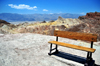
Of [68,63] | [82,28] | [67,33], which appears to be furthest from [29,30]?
[68,63]

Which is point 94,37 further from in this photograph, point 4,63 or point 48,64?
point 4,63

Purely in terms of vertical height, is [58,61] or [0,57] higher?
[0,57]

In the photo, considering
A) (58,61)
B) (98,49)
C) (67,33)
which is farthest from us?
(98,49)

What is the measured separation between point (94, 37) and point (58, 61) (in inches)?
76.8

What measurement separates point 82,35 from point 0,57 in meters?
3.87

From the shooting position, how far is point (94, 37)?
4250 mm

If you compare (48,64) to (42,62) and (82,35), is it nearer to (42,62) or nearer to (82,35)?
(42,62)

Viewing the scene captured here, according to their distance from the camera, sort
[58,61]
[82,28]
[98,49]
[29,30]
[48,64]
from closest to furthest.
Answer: [48,64]
[58,61]
[98,49]
[82,28]
[29,30]

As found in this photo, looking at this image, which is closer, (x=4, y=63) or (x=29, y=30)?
(x=4, y=63)

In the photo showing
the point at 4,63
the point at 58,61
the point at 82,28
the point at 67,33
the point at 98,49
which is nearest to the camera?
the point at 4,63

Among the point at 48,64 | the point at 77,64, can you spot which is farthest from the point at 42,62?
the point at 77,64

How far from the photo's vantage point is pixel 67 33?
16.8 feet

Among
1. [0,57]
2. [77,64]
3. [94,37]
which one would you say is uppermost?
[94,37]

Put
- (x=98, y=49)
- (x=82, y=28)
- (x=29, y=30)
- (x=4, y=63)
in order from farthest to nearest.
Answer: (x=29, y=30) < (x=82, y=28) < (x=98, y=49) < (x=4, y=63)
